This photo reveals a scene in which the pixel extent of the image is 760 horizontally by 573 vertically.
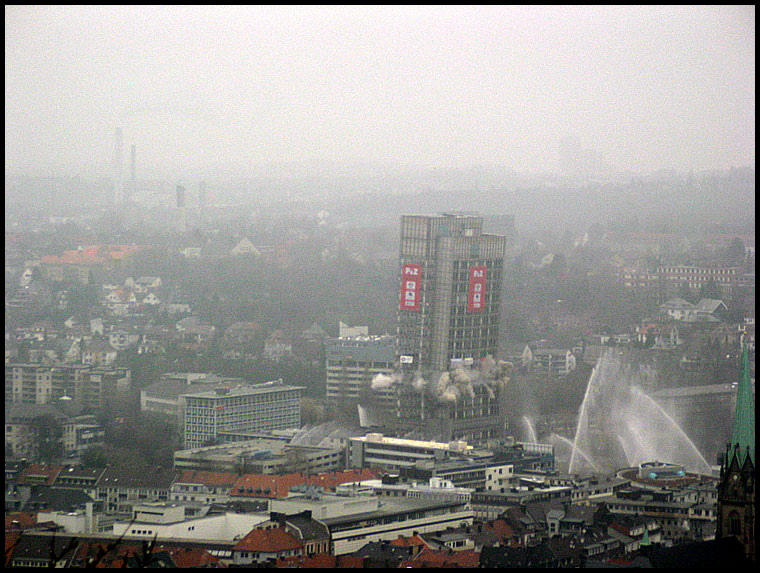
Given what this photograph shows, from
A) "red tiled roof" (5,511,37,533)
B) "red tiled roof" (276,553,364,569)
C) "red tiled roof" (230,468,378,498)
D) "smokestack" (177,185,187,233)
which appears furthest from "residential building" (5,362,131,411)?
"red tiled roof" (276,553,364,569)

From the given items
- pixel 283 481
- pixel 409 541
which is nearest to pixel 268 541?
pixel 409 541

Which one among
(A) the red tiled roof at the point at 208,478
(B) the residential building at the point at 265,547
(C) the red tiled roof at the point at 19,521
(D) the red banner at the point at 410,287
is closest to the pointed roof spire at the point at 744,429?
(B) the residential building at the point at 265,547

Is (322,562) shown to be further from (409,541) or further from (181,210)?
(181,210)

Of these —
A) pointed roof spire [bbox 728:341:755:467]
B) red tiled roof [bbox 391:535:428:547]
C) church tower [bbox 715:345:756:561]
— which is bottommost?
red tiled roof [bbox 391:535:428:547]

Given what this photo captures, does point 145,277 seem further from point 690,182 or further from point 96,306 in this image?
point 690,182

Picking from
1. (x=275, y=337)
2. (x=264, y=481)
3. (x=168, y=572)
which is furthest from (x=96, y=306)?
(x=168, y=572)

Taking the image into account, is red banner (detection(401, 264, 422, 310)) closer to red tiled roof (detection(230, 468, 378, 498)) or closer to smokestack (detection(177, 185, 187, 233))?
red tiled roof (detection(230, 468, 378, 498))
